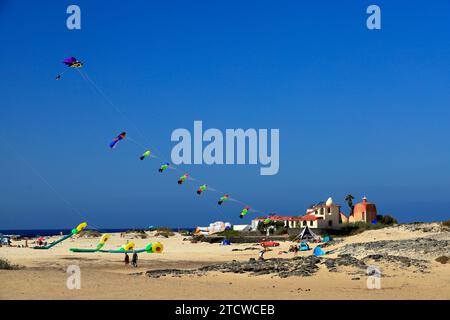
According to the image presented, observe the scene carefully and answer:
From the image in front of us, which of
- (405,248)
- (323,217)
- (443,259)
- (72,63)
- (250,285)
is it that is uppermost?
(72,63)

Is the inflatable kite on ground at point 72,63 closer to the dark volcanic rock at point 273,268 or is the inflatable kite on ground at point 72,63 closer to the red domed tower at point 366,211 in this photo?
the dark volcanic rock at point 273,268

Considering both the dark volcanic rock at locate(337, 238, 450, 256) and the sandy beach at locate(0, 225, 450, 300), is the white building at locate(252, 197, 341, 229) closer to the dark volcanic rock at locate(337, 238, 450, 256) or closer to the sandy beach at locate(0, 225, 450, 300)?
the dark volcanic rock at locate(337, 238, 450, 256)

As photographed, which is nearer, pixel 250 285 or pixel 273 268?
pixel 250 285

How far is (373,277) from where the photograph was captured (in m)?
24.1

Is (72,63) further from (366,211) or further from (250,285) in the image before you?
(366,211)

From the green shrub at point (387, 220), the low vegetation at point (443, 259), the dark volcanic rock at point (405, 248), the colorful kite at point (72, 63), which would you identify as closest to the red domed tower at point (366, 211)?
the green shrub at point (387, 220)

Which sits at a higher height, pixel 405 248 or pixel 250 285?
pixel 405 248

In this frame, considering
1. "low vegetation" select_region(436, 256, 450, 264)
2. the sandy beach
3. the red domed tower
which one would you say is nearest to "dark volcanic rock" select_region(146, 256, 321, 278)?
the sandy beach

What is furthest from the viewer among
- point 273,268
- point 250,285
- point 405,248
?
point 405,248

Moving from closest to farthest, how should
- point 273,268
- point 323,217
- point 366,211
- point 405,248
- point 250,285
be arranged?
point 250,285
point 273,268
point 405,248
point 323,217
point 366,211

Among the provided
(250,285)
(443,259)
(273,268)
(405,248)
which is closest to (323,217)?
(405,248)
